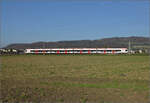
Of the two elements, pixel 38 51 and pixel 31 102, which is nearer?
pixel 31 102

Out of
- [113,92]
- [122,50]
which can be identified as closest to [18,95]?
[113,92]


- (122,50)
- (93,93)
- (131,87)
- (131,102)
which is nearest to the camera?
(131,102)

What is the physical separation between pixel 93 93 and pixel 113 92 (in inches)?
31.9

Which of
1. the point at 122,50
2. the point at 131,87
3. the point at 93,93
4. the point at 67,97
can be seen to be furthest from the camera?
the point at 122,50

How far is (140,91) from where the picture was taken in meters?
8.40

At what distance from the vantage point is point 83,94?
8.05 metres

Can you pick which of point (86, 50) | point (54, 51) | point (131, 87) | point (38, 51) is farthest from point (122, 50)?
point (131, 87)

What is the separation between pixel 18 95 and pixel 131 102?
13.8ft

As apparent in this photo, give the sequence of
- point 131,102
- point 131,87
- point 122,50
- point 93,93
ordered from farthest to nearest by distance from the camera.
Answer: point 122,50, point 131,87, point 93,93, point 131,102

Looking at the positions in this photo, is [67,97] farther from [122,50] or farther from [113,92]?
[122,50]

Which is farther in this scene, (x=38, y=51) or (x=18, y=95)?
(x=38, y=51)

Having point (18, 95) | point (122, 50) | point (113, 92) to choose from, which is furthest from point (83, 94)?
point (122, 50)

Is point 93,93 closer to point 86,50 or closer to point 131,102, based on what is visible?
point 131,102

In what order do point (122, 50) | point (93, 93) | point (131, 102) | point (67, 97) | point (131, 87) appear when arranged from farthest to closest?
point (122, 50) < point (131, 87) < point (93, 93) < point (67, 97) < point (131, 102)
